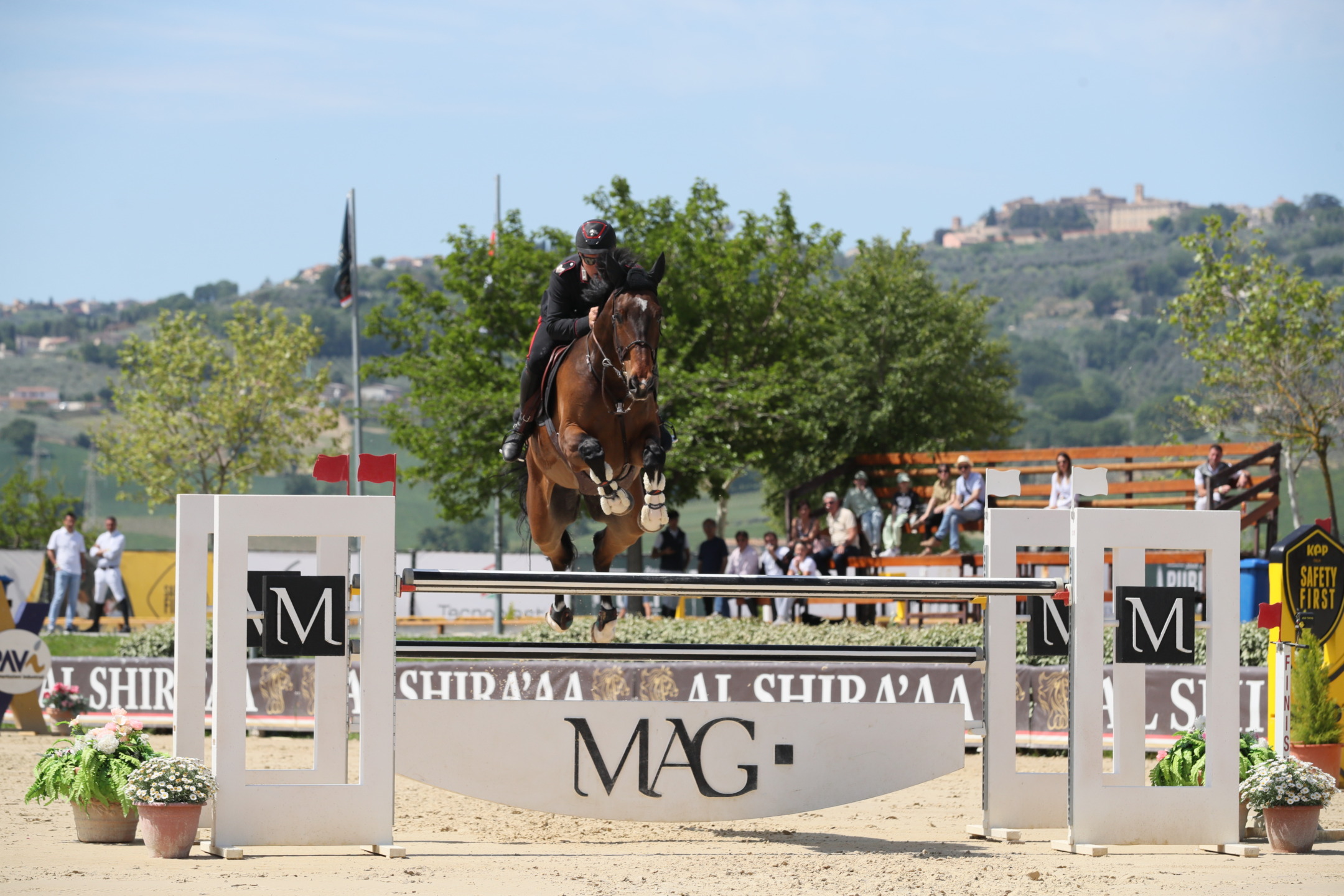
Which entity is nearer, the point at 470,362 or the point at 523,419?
the point at 523,419

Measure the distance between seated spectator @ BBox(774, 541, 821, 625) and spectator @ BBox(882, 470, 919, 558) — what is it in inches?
47.3

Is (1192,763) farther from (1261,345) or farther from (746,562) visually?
(1261,345)

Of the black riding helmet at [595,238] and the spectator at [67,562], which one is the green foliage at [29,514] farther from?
the black riding helmet at [595,238]

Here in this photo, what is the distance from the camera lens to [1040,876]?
532 centimetres

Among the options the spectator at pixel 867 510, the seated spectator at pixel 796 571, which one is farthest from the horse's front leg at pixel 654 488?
the spectator at pixel 867 510

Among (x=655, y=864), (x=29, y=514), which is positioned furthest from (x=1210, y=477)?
(x=29, y=514)

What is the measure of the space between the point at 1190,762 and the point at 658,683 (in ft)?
17.2

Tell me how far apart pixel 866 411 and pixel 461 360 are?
23.1ft

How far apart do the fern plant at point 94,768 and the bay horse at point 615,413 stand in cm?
203

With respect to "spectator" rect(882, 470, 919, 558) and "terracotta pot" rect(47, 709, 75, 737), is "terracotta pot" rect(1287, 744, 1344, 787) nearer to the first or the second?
"spectator" rect(882, 470, 919, 558)

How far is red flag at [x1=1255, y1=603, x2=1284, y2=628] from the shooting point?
6676 millimetres

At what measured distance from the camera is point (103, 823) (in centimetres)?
600

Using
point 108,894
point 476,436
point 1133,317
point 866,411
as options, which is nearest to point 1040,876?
point 108,894

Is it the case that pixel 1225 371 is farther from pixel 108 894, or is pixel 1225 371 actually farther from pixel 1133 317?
pixel 1133 317
